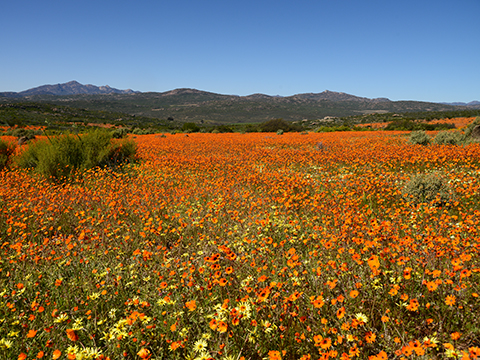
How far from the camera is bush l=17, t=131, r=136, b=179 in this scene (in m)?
8.04

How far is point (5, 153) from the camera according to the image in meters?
10.8

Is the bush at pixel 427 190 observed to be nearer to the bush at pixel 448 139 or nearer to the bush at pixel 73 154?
the bush at pixel 448 139

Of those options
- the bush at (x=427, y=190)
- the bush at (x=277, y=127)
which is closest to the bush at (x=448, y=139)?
the bush at (x=427, y=190)

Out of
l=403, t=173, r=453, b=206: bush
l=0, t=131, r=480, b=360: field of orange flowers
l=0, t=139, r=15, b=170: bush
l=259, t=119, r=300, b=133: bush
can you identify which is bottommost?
l=0, t=131, r=480, b=360: field of orange flowers

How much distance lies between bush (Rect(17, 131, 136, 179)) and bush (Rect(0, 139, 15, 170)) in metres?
0.96

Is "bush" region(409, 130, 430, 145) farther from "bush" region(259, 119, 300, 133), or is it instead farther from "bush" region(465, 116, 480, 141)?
"bush" region(259, 119, 300, 133)

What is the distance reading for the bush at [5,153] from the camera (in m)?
9.91

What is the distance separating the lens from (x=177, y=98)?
179m

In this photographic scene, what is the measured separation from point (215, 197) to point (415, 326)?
4.47 m

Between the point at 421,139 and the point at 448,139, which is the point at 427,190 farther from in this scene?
the point at 421,139

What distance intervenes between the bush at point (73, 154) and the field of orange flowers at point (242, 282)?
3.84 ft

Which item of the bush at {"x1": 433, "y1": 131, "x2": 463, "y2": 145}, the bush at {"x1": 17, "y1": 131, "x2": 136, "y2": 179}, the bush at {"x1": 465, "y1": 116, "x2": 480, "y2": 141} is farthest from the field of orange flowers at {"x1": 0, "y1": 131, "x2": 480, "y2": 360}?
the bush at {"x1": 465, "y1": 116, "x2": 480, "y2": 141}

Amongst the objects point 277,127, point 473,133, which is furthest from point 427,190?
point 277,127

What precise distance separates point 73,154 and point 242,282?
30.1 feet
